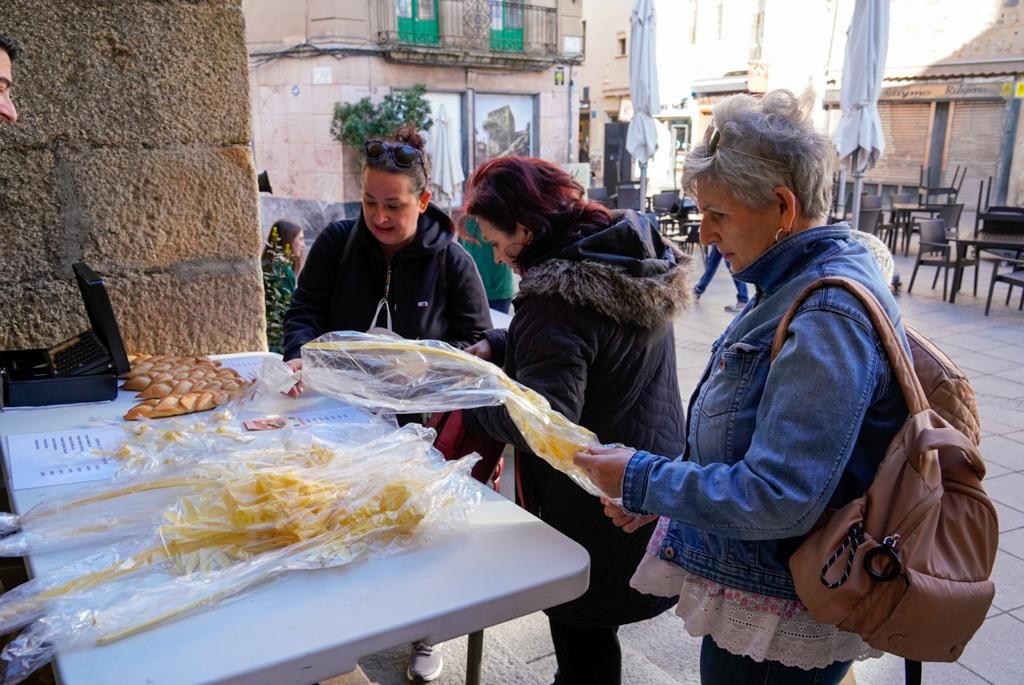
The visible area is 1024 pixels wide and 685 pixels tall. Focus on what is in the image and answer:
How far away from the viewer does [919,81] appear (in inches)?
747

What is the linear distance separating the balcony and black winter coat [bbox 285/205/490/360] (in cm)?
1442

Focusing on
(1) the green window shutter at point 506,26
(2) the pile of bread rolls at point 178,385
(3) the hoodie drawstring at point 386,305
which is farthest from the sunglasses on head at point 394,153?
(1) the green window shutter at point 506,26

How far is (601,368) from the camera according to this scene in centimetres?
171

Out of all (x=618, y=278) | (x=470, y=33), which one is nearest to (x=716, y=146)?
(x=618, y=278)

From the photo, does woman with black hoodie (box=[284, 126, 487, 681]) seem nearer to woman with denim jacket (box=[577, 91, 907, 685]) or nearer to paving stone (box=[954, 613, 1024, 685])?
woman with denim jacket (box=[577, 91, 907, 685])

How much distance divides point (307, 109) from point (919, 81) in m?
14.6

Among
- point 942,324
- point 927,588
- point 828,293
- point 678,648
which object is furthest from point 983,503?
point 942,324

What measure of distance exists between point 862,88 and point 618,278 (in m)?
7.79

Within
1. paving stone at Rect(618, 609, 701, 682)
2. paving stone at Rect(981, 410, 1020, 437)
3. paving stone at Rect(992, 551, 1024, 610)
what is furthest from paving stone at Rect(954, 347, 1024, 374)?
paving stone at Rect(618, 609, 701, 682)

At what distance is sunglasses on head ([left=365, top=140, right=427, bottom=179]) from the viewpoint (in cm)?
232

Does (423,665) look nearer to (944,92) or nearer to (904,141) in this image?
(944,92)

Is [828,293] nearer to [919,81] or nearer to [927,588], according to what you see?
[927,588]

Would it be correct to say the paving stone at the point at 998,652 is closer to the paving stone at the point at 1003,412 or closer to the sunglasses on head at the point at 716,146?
the sunglasses on head at the point at 716,146

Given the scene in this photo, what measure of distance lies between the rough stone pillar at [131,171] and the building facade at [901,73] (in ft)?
43.9
